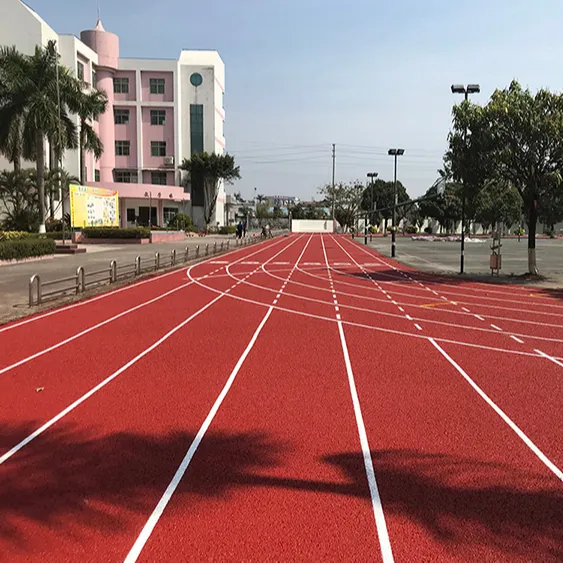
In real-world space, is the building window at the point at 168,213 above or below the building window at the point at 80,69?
below

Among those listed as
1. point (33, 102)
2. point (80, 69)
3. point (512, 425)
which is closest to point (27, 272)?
point (33, 102)

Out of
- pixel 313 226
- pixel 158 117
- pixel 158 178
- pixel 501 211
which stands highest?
pixel 158 117

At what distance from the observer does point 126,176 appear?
64625 mm

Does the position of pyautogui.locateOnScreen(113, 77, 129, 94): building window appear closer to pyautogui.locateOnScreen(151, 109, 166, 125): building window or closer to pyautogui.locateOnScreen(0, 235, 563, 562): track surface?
pyautogui.locateOnScreen(151, 109, 166, 125): building window

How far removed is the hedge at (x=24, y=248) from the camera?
931 inches

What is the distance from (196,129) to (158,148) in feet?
18.4

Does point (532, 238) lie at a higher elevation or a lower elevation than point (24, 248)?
higher

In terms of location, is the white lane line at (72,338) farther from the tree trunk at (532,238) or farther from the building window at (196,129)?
the building window at (196,129)

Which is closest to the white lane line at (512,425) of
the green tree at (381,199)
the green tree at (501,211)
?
the green tree at (501,211)

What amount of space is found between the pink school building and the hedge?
28.9 m

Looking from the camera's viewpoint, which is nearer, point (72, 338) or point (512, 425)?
point (512, 425)

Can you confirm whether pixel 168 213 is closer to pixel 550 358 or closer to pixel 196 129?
pixel 196 129

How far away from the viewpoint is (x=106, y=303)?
538 inches

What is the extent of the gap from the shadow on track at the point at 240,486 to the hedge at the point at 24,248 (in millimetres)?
20913
